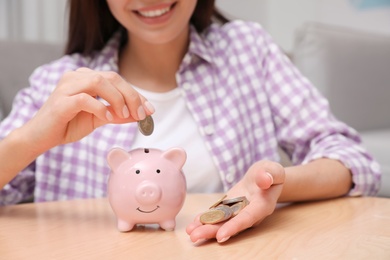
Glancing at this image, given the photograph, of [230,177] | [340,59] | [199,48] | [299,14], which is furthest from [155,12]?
[299,14]

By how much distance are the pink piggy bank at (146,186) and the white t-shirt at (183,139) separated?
0.42 meters

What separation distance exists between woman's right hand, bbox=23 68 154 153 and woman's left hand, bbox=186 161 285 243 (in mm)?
163

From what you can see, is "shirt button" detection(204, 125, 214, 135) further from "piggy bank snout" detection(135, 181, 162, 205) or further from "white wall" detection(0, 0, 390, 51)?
"white wall" detection(0, 0, 390, 51)

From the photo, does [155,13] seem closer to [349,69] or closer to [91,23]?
[91,23]

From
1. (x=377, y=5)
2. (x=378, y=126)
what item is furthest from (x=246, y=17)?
(x=378, y=126)

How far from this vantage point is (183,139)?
1.20 metres

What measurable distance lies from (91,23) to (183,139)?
0.33m

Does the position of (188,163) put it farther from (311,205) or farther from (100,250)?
(100,250)

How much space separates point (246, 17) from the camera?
3.07 meters

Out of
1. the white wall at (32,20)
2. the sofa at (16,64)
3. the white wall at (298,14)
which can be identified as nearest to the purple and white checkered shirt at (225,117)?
the sofa at (16,64)

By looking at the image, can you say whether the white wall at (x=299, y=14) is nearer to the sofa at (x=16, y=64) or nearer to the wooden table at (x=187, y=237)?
the sofa at (x=16, y=64)

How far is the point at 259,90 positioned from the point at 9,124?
51 centimetres

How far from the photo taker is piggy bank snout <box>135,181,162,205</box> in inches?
28.4

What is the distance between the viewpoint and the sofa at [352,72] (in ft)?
6.87
